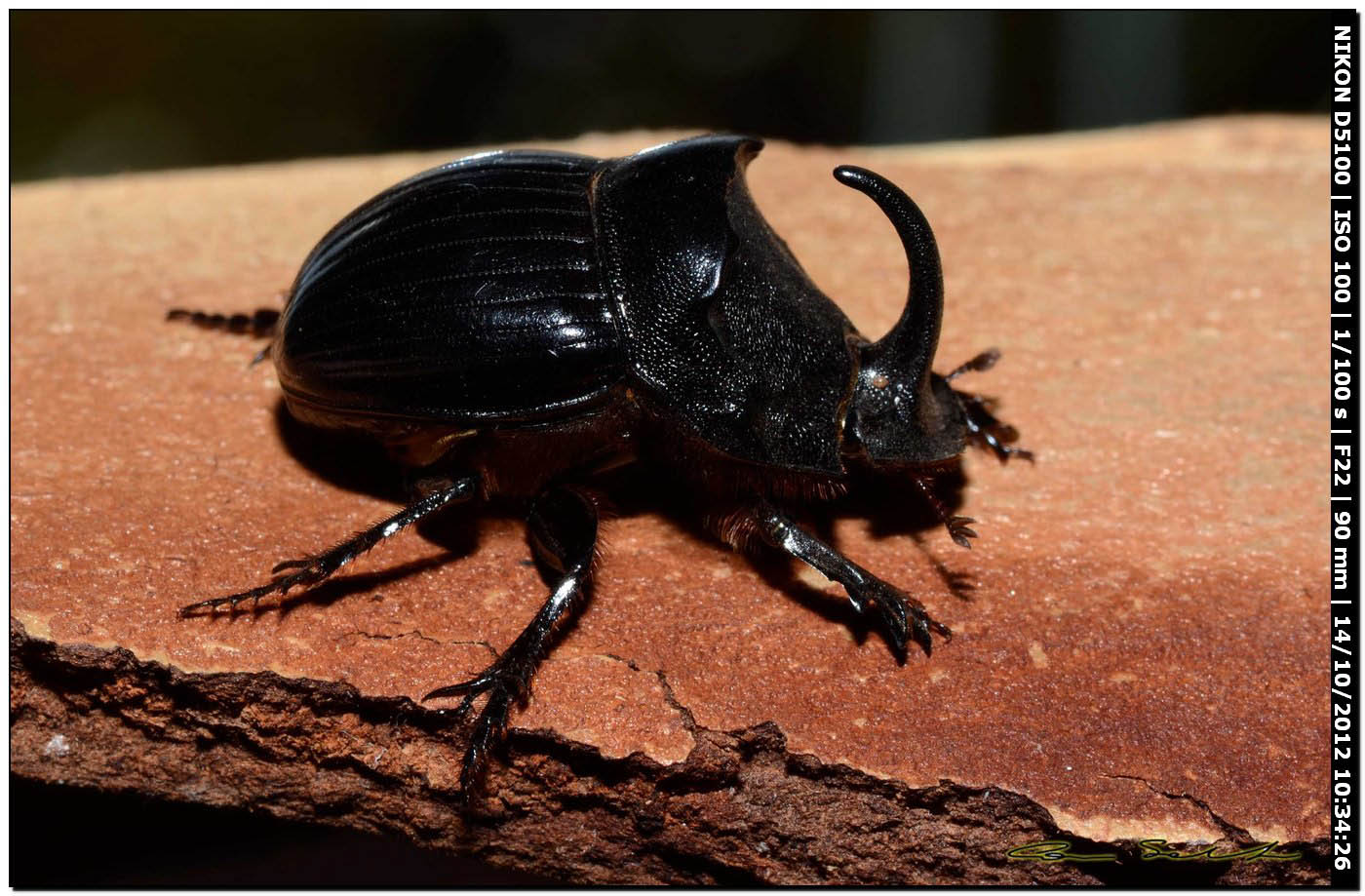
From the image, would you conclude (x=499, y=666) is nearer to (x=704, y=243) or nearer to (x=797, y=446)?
(x=797, y=446)

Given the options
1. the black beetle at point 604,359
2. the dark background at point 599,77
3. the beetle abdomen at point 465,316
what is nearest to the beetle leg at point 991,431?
the black beetle at point 604,359

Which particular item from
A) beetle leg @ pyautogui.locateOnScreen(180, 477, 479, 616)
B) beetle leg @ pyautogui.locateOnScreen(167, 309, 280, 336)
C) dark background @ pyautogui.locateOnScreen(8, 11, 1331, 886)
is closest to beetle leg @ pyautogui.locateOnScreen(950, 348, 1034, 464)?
beetle leg @ pyautogui.locateOnScreen(180, 477, 479, 616)

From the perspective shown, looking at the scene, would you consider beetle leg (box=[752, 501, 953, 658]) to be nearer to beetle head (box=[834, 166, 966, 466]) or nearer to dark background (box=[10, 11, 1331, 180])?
beetle head (box=[834, 166, 966, 466])

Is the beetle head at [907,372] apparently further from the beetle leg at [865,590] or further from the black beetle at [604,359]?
the beetle leg at [865,590]

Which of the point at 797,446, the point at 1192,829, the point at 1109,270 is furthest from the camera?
the point at 1109,270

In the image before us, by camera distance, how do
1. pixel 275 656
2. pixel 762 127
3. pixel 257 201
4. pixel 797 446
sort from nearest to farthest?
pixel 275 656 → pixel 797 446 → pixel 257 201 → pixel 762 127

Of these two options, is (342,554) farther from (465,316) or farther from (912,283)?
(912,283)

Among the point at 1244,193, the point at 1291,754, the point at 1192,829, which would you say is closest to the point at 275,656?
the point at 1192,829
